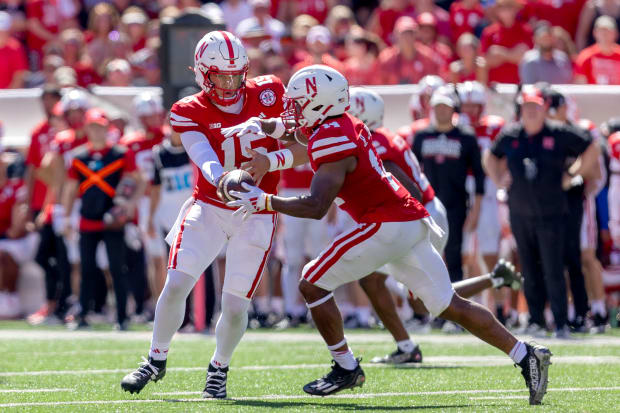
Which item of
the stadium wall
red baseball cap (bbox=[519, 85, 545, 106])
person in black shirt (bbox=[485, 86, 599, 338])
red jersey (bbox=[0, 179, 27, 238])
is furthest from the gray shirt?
red jersey (bbox=[0, 179, 27, 238])

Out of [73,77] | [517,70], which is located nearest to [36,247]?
[73,77]

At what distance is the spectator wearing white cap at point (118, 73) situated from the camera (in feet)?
A: 47.6

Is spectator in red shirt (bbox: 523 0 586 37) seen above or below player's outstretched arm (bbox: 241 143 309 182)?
above

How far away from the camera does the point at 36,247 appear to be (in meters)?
13.5

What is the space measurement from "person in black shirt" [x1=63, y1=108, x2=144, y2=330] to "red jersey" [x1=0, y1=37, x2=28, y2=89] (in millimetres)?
3600

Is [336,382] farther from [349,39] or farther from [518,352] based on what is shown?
[349,39]

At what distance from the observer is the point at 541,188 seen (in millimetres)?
10680

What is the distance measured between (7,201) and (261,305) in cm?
319

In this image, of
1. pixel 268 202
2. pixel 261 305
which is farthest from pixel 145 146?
pixel 268 202

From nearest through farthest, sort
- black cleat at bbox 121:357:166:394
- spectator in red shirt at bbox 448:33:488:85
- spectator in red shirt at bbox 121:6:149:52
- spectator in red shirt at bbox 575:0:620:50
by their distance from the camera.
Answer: black cleat at bbox 121:357:166:394 < spectator in red shirt at bbox 448:33:488:85 < spectator in red shirt at bbox 575:0:620:50 < spectator in red shirt at bbox 121:6:149:52

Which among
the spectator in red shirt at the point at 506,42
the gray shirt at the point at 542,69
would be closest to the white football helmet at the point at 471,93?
the gray shirt at the point at 542,69

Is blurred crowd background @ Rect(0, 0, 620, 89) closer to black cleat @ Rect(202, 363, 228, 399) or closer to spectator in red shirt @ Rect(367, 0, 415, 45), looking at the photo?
spectator in red shirt @ Rect(367, 0, 415, 45)

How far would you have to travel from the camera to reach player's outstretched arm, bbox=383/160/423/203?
27.2 ft

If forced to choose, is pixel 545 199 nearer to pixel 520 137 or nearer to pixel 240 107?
pixel 520 137
